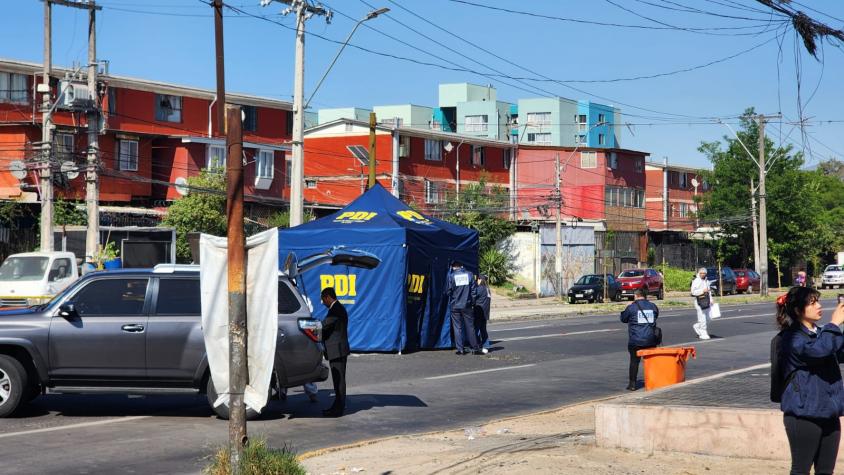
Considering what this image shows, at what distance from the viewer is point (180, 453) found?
10648mm

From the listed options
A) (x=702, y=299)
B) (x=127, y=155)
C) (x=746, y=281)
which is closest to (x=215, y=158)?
(x=127, y=155)

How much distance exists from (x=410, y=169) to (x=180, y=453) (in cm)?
5781

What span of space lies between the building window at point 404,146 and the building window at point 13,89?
934 inches

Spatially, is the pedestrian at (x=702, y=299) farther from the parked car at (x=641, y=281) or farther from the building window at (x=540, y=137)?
the building window at (x=540, y=137)

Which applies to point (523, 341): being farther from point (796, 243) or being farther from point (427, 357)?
point (796, 243)

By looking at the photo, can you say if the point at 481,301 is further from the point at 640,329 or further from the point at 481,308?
the point at 640,329

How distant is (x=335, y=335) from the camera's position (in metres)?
13.7

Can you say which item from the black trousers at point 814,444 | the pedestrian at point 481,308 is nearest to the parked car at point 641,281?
the pedestrian at point 481,308

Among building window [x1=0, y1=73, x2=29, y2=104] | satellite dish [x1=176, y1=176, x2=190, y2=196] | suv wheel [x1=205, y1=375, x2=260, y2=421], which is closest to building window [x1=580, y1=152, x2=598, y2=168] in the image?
satellite dish [x1=176, y1=176, x2=190, y2=196]

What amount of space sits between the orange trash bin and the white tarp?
8519mm

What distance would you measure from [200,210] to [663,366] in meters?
38.2

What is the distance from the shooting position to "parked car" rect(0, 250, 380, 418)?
41.6 feet

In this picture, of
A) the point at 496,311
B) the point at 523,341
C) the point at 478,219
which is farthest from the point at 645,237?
the point at 523,341

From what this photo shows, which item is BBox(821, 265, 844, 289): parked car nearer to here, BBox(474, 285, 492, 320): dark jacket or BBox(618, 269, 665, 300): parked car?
BBox(618, 269, 665, 300): parked car
